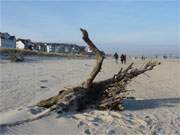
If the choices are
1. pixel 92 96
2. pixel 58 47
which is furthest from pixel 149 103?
pixel 58 47

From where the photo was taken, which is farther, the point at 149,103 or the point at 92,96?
the point at 149,103

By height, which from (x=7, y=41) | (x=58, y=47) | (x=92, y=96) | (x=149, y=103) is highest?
(x=7, y=41)

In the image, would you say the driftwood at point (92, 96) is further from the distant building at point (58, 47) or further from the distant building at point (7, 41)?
the distant building at point (58, 47)

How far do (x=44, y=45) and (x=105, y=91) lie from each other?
12242 centimetres

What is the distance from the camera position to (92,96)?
36.3ft

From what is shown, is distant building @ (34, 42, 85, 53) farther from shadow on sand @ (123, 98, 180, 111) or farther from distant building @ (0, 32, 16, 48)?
shadow on sand @ (123, 98, 180, 111)

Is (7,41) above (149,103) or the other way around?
above

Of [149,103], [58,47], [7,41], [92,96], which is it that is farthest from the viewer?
[58,47]

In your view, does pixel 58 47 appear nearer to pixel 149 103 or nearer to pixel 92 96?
pixel 149 103

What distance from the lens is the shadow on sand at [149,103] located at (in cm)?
1159

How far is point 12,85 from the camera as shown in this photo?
1567cm

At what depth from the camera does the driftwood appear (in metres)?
10.1

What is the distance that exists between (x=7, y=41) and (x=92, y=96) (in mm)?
93234

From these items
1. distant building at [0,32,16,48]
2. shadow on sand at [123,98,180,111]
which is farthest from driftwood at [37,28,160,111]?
distant building at [0,32,16,48]
